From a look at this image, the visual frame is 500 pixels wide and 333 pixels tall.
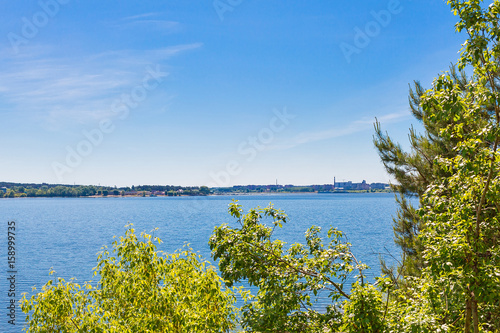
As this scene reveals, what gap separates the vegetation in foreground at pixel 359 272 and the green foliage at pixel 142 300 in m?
0.03

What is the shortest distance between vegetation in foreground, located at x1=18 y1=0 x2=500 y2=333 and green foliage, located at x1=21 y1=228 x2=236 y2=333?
3cm

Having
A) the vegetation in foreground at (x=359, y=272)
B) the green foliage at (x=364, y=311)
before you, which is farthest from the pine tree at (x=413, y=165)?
the green foliage at (x=364, y=311)

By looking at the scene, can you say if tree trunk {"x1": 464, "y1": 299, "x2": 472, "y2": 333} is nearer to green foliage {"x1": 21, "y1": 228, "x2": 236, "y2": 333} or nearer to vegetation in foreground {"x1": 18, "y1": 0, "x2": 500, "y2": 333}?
vegetation in foreground {"x1": 18, "y1": 0, "x2": 500, "y2": 333}

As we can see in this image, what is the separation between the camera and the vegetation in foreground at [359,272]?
15.5 ft

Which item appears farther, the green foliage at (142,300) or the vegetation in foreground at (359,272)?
the green foliage at (142,300)

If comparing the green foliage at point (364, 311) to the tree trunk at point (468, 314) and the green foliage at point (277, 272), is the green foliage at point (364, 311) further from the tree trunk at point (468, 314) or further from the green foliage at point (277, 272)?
the tree trunk at point (468, 314)

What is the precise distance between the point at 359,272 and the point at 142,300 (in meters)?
4.34

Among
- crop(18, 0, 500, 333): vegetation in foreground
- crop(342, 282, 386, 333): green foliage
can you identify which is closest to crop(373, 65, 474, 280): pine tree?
crop(18, 0, 500, 333): vegetation in foreground

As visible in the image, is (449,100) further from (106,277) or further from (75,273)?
(75,273)

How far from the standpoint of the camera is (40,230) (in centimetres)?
6238

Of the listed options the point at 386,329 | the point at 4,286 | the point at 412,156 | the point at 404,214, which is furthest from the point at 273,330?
the point at 4,286

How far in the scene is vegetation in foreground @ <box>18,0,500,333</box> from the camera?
4734 mm

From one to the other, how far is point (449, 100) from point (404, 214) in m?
11.1

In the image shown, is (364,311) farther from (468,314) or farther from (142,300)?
(142,300)
